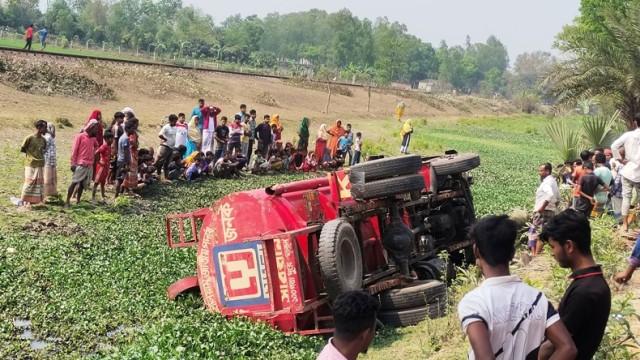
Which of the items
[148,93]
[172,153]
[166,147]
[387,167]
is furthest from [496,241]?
[148,93]

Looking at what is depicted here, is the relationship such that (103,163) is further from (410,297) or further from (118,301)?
(410,297)

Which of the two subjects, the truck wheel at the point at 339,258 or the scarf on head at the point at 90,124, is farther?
the scarf on head at the point at 90,124

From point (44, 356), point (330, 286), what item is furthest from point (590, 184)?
point (44, 356)

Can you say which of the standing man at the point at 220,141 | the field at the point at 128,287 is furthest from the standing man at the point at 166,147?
the standing man at the point at 220,141

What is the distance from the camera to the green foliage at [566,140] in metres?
24.8

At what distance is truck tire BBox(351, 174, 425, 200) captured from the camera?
11484 millimetres

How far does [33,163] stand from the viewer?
55.2ft

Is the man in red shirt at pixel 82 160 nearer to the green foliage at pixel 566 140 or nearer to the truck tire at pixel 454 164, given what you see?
the truck tire at pixel 454 164

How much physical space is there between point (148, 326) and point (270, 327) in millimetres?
1458

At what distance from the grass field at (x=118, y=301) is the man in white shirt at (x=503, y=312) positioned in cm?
395

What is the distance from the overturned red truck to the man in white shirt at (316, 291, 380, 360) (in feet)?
17.2

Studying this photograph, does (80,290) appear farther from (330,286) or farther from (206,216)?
(330,286)

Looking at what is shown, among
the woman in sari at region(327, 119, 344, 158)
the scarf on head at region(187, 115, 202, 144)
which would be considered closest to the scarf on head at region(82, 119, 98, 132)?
the scarf on head at region(187, 115, 202, 144)

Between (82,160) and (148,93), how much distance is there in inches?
1054
